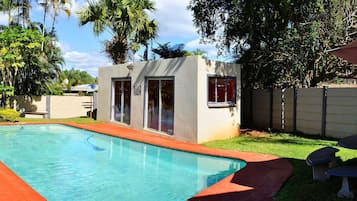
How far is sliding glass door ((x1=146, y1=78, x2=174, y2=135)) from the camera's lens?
13.5 m

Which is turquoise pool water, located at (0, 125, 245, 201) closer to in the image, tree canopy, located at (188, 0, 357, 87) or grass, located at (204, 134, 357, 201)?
grass, located at (204, 134, 357, 201)

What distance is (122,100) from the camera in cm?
1697

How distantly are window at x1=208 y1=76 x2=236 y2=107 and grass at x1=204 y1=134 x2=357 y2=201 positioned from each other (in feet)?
4.91

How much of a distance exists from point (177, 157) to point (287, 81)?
274 inches

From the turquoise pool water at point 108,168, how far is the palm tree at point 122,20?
26.7 feet

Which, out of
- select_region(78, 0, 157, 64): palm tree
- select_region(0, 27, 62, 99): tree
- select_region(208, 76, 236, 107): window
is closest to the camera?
select_region(208, 76, 236, 107): window

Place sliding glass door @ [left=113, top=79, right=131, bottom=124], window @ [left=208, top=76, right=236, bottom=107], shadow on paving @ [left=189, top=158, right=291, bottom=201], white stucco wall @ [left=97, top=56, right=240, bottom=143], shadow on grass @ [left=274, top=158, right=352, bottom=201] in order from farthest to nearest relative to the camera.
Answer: sliding glass door @ [left=113, top=79, right=131, bottom=124] < window @ [left=208, top=76, right=236, bottom=107] < white stucco wall @ [left=97, top=56, right=240, bottom=143] < shadow on paving @ [left=189, top=158, right=291, bottom=201] < shadow on grass @ [left=274, top=158, right=352, bottom=201]

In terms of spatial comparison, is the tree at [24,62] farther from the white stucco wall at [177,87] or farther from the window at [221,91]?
the window at [221,91]

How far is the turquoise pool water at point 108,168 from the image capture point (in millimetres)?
6883

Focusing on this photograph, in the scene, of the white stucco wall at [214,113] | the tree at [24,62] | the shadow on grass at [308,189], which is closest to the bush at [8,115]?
the tree at [24,62]

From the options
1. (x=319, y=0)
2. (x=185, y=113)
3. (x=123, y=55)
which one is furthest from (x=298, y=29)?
(x=123, y=55)

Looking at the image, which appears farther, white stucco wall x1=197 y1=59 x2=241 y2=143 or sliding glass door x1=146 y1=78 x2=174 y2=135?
sliding glass door x1=146 y1=78 x2=174 y2=135

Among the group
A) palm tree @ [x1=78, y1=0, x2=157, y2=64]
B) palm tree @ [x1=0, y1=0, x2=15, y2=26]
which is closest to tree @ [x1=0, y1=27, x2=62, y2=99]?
palm tree @ [x1=0, y1=0, x2=15, y2=26]

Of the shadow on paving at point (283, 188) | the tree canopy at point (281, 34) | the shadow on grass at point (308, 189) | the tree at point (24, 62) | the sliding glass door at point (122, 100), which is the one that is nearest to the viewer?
the shadow on grass at point (308, 189)
